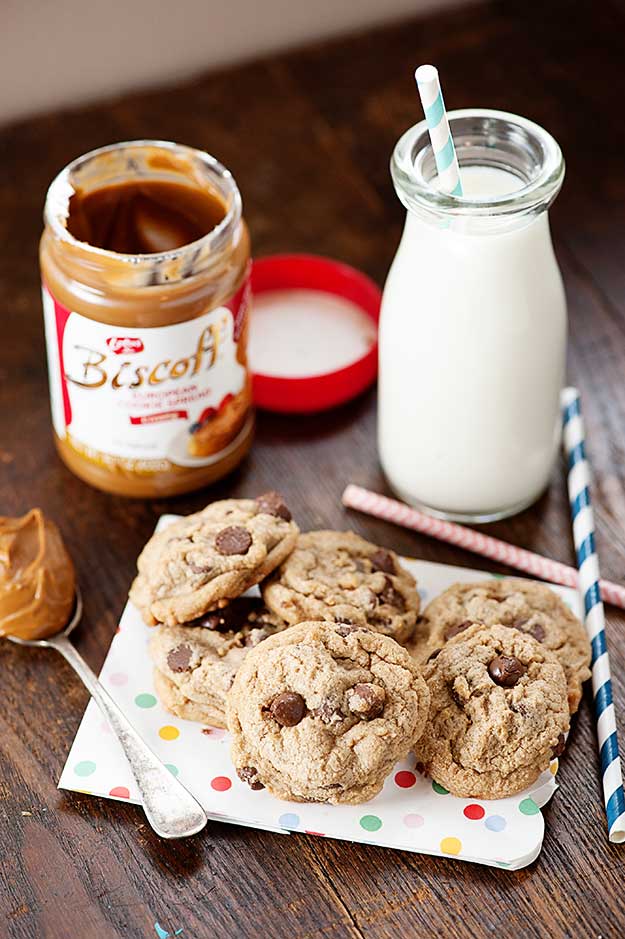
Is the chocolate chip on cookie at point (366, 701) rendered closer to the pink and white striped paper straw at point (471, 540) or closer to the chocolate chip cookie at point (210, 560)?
the chocolate chip cookie at point (210, 560)

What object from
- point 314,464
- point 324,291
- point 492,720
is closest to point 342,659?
point 492,720

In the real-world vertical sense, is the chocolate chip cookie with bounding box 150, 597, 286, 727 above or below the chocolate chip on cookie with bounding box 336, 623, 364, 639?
below

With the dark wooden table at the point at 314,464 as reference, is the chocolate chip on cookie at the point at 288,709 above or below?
above

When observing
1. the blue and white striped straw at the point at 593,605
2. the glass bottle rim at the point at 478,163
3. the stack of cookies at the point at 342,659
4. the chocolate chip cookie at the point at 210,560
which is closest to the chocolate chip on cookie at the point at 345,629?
the stack of cookies at the point at 342,659

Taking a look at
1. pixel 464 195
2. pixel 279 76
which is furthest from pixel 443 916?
pixel 279 76

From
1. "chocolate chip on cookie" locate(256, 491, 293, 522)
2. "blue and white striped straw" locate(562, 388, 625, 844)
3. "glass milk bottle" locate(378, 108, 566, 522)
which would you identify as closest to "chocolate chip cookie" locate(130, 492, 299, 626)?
"chocolate chip on cookie" locate(256, 491, 293, 522)

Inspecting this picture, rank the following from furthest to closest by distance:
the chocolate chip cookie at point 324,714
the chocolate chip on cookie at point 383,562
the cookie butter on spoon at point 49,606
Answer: the chocolate chip on cookie at point 383,562, the cookie butter on spoon at point 49,606, the chocolate chip cookie at point 324,714

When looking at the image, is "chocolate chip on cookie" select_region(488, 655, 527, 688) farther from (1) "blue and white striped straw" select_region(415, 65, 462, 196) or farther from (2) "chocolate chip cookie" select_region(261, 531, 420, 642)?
(1) "blue and white striped straw" select_region(415, 65, 462, 196)
